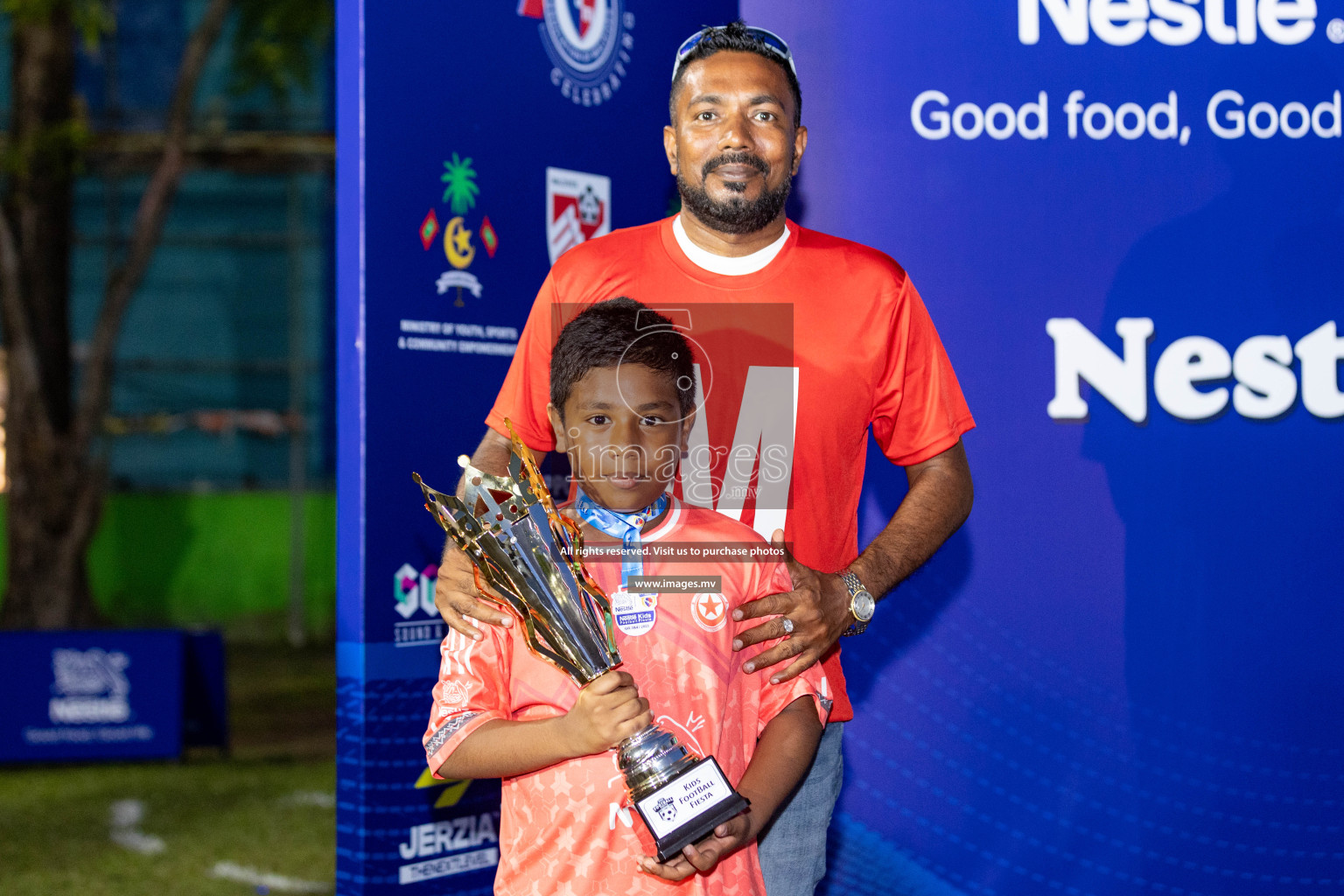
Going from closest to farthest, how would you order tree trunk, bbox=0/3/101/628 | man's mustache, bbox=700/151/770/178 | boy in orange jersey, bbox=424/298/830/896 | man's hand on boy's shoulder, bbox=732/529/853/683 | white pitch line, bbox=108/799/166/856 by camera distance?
boy in orange jersey, bbox=424/298/830/896, man's hand on boy's shoulder, bbox=732/529/853/683, man's mustache, bbox=700/151/770/178, white pitch line, bbox=108/799/166/856, tree trunk, bbox=0/3/101/628

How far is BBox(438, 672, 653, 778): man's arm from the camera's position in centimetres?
155

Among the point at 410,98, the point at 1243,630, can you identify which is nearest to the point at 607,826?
the point at 410,98

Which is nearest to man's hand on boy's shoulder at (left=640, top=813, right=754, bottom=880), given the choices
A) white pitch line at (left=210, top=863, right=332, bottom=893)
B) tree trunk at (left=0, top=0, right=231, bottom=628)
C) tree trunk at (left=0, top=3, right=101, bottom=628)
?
white pitch line at (left=210, top=863, right=332, bottom=893)

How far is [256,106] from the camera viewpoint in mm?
15406

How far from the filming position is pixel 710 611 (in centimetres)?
179

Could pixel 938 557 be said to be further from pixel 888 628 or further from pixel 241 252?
pixel 241 252

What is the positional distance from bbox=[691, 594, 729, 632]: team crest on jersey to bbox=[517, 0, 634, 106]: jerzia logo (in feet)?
6.33

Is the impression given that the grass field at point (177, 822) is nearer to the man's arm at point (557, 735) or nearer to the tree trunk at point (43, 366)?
the tree trunk at point (43, 366)

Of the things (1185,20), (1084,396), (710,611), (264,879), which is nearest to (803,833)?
(710,611)

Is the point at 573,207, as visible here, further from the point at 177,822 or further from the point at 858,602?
the point at 177,822

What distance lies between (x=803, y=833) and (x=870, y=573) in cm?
52

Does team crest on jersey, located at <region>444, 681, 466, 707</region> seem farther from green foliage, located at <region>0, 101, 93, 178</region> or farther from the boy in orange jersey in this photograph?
green foliage, located at <region>0, 101, 93, 178</region>

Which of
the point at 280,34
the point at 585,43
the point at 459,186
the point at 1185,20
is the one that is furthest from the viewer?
the point at 280,34

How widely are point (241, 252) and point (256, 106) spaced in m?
1.77
